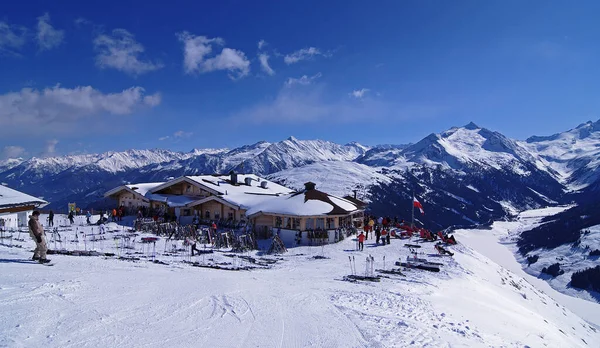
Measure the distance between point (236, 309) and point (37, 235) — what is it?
9.01 metres

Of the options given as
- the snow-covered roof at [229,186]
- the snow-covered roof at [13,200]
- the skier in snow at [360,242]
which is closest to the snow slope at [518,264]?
the skier in snow at [360,242]

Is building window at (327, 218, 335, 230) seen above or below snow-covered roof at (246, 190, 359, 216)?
below

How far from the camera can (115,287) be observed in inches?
475

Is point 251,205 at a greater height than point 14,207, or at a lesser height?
lesser

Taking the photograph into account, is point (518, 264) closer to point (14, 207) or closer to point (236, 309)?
point (14, 207)

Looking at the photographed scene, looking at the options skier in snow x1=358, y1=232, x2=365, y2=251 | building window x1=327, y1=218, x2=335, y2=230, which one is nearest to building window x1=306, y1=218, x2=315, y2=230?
building window x1=327, y1=218, x2=335, y2=230

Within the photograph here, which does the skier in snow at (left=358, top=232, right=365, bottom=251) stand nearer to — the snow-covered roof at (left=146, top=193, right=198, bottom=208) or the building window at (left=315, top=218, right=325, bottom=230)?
the building window at (left=315, top=218, right=325, bottom=230)

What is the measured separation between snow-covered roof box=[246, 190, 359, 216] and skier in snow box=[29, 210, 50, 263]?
20.0 metres

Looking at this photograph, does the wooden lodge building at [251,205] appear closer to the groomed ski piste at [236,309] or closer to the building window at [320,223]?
the building window at [320,223]

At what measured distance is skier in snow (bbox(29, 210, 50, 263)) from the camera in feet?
45.4

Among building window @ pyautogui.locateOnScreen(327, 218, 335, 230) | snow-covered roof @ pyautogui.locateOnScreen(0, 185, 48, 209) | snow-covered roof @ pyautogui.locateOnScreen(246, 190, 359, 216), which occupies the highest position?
snow-covered roof @ pyautogui.locateOnScreen(0, 185, 48, 209)

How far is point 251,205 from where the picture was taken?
38.2 meters

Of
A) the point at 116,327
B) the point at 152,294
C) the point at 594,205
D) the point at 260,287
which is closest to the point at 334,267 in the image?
the point at 260,287

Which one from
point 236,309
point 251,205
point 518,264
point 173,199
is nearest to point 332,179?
point 518,264
